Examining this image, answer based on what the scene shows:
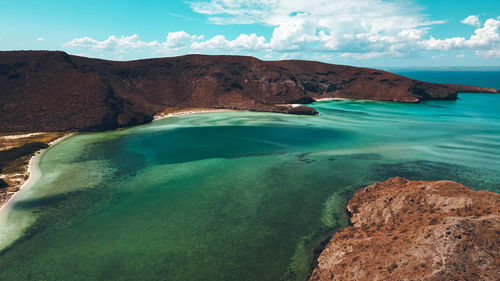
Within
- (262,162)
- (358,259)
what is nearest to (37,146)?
(262,162)

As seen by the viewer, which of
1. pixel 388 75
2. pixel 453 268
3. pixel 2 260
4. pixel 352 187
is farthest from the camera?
pixel 388 75

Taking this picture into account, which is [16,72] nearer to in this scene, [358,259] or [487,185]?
[358,259]

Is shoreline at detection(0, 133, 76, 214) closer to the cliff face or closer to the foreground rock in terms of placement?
the cliff face

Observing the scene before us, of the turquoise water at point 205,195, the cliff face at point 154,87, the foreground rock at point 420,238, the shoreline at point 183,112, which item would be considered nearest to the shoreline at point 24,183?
the turquoise water at point 205,195

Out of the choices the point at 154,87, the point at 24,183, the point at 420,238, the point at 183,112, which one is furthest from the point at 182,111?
the point at 420,238

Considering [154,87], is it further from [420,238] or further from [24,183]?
[420,238]

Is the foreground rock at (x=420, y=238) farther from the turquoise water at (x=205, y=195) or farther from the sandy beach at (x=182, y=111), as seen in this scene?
the sandy beach at (x=182, y=111)
